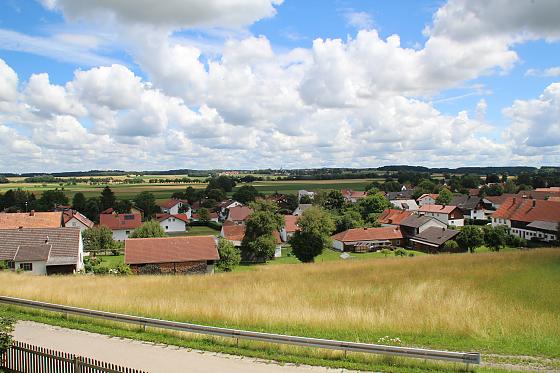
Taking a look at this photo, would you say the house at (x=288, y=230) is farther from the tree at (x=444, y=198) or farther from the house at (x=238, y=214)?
the tree at (x=444, y=198)

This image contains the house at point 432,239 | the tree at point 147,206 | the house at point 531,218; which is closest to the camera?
the house at point 432,239

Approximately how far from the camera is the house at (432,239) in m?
65.8

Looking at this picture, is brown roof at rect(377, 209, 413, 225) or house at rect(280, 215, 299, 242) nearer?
house at rect(280, 215, 299, 242)

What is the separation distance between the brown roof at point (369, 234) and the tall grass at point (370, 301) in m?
39.3

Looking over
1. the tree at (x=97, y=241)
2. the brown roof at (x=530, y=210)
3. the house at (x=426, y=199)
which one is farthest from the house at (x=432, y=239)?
the house at (x=426, y=199)

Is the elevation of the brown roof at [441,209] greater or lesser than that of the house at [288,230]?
greater

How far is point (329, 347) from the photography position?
38.6 feet

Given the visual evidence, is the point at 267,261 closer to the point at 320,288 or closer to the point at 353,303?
the point at 320,288

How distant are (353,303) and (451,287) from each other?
7106 mm

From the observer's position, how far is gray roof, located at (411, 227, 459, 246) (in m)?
66.2

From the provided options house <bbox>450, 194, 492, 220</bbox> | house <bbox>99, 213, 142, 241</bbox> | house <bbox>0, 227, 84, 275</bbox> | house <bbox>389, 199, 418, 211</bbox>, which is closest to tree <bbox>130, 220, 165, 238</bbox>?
house <bbox>0, 227, 84, 275</bbox>

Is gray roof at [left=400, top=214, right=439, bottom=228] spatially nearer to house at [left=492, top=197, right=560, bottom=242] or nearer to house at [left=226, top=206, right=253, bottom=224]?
house at [left=492, top=197, right=560, bottom=242]

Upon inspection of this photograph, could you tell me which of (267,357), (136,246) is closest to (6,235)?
(136,246)

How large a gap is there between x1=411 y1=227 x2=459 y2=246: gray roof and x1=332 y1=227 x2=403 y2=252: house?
3.42 meters
